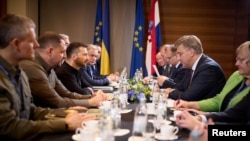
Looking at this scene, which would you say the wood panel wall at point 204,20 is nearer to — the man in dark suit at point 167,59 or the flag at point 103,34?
the flag at point 103,34

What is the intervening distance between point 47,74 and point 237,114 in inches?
63.2

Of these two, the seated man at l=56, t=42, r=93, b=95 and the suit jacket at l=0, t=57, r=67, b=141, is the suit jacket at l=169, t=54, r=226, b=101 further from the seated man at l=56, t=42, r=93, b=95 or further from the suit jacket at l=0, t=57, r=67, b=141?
the suit jacket at l=0, t=57, r=67, b=141

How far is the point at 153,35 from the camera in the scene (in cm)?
581

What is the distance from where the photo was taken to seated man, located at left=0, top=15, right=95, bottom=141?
156 centimetres

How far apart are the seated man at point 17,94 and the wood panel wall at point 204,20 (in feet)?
14.7

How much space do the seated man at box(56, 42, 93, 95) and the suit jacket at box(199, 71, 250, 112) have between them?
1.39 m

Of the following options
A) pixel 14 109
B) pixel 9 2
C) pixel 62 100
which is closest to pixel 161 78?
pixel 62 100

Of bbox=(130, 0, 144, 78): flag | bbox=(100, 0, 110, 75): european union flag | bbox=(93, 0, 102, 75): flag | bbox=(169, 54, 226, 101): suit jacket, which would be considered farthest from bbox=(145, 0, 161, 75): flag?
bbox=(169, 54, 226, 101): suit jacket

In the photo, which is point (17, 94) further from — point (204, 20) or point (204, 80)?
point (204, 20)

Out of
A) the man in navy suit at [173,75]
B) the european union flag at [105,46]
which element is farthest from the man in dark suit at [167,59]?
the european union flag at [105,46]

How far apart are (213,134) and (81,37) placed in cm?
511

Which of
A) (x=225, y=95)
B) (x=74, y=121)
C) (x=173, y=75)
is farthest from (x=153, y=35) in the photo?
Answer: (x=74, y=121)

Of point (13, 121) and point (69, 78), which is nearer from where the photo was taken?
point (13, 121)

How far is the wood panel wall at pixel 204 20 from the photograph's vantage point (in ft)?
20.0
